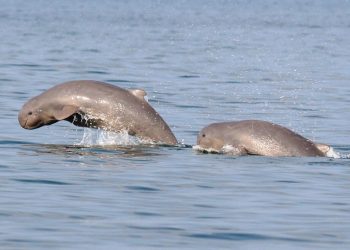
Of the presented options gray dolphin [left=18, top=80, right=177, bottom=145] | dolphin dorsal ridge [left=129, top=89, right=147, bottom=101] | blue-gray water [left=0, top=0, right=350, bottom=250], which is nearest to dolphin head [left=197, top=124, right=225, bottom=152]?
blue-gray water [left=0, top=0, right=350, bottom=250]

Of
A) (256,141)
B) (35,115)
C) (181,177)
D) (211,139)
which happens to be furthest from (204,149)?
(35,115)

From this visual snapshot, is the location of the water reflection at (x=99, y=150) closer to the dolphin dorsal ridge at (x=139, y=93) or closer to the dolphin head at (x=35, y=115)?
the dolphin head at (x=35, y=115)

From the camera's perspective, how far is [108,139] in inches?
860

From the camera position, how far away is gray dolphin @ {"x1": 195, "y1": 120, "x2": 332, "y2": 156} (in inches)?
790

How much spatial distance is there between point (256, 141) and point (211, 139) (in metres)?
0.80

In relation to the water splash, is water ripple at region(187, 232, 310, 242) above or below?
below

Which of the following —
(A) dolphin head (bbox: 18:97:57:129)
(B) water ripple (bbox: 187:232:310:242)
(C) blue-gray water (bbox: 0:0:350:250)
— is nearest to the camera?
(B) water ripple (bbox: 187:232:310:242)

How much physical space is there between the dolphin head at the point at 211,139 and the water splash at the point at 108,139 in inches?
36.3

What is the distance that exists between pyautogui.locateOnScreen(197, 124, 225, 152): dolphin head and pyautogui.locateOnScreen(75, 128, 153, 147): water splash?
92 centimetres

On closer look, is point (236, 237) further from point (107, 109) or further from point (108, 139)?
point (108, 139)

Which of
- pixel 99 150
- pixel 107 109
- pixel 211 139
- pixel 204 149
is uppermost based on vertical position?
pixel 107 109

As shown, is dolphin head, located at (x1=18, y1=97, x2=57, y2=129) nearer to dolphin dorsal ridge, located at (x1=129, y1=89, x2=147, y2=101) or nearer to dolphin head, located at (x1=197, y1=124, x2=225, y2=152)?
dolphin dorsal ridge, located at (x1=129, y1=89, x2=147, y2=101)

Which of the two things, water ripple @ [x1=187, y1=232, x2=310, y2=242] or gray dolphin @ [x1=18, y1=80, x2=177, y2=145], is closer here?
water ripple @ [x1=187, y1=232, x2=310, y2=242]

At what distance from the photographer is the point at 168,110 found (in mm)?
28391
